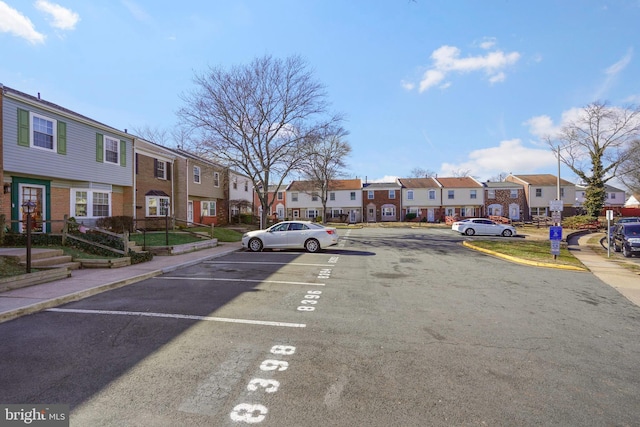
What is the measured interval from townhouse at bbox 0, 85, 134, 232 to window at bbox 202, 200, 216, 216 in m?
9.55

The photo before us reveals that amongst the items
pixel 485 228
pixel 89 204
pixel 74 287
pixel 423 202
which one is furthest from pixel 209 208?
pixel 423 202

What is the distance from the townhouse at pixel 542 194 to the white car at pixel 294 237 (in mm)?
48130

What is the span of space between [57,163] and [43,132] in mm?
1426

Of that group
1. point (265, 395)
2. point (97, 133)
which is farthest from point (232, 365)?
point (97, 133)

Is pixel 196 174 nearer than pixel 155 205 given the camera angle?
No

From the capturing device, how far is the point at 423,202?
5162 cm

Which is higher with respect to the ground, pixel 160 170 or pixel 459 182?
pixel 459 182

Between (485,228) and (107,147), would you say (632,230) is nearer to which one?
(485,228)

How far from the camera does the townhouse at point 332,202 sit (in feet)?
174

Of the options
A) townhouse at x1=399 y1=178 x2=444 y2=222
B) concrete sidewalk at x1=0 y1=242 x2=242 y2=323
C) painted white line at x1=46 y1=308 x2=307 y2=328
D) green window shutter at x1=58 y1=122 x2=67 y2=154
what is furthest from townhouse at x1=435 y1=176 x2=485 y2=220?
painted white line at x1=46 y1=308 x2=307 y2=328

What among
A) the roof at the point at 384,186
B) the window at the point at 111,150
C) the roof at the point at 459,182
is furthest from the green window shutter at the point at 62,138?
the roof at the point at 459,182

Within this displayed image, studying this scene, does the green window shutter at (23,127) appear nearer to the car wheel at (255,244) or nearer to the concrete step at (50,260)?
the concrete step at (50,260)

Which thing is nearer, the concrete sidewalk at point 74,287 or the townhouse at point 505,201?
the concrete sidewalk at point 74,287

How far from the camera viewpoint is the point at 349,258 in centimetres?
1330
